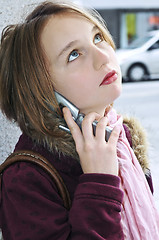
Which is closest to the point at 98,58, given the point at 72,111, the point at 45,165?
the point at 72,111

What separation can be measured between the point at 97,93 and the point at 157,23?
16.7 m

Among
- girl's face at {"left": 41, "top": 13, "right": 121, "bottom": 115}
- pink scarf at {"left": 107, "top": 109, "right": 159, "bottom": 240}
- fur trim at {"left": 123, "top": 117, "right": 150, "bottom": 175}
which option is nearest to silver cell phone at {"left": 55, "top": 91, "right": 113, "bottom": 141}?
girl's face at {"left": 41, "top": 13, "right": 121, "bottom": 115}

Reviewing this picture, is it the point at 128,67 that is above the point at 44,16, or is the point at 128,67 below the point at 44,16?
below

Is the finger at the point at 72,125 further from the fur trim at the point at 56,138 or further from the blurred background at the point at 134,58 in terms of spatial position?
the blurred background at the point at 134,58

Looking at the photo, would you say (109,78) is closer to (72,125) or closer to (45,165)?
(72,125)

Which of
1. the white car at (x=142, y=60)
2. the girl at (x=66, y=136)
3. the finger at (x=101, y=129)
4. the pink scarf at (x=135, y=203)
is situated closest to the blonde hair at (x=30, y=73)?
the girl at (x=66, y=136)

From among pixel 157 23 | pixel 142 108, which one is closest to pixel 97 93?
pixel 142 108

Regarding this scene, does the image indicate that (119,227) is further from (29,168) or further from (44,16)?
(44,16)

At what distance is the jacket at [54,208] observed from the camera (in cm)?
91

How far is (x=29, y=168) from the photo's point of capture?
0.98 m

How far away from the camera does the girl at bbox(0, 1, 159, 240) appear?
0.93 m

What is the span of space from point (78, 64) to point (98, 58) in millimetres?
57

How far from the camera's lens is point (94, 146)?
1.00m

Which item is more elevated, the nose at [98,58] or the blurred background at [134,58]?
the nose at [98,58]
